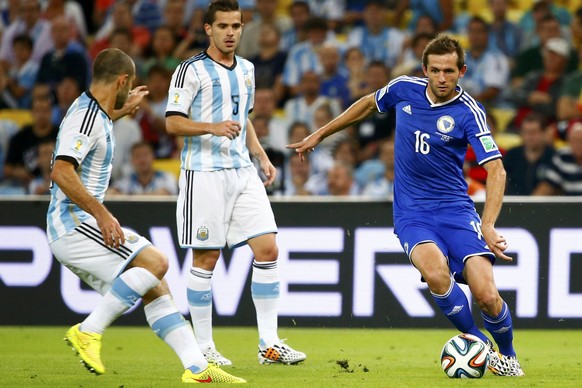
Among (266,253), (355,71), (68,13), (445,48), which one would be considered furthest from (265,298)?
(68,13)

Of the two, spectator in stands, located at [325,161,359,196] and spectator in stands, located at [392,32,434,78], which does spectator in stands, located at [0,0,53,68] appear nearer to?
spectator in stands, located at [392,32,434,78]

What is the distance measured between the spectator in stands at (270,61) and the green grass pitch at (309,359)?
4.70 metres

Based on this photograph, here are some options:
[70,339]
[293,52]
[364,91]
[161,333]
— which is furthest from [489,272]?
[293,52]

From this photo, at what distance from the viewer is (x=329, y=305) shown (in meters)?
10.4

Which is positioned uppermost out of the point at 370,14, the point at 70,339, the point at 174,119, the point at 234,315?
the point at 370,14

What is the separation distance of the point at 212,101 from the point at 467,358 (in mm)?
2484

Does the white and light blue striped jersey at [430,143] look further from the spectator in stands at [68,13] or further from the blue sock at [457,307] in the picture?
the spectator in stands at [68,13]

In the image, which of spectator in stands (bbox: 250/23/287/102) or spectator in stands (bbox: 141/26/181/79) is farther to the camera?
spectator in stands (bbox: 141/26/181/79)

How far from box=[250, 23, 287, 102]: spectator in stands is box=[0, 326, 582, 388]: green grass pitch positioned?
4703mm

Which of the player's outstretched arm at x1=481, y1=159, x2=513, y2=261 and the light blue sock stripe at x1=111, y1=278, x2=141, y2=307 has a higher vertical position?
the player's outstretched arm at x1=481, y1=159, x2=513, y2=261

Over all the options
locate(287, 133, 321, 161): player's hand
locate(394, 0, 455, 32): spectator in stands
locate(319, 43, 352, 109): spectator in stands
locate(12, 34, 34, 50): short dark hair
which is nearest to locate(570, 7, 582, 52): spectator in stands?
locate(394, 0, 455, 32): spectator in stands

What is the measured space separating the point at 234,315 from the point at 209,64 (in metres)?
3.32

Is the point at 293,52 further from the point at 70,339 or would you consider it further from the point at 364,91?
the point at 70,339

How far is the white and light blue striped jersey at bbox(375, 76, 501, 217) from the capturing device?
7.22 metres
